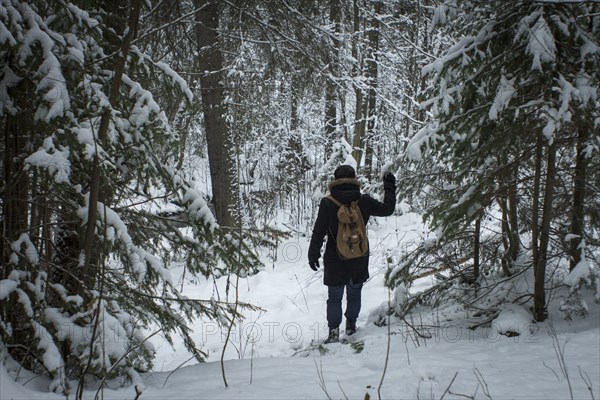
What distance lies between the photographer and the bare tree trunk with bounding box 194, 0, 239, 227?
A: 6890mm

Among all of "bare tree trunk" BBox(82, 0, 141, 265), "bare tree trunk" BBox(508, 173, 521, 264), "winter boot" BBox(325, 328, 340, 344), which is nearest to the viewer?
"bare tree trunk" BBox(82, 0, 141, 265)

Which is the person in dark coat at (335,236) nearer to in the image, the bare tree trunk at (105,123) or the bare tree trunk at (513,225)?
the bare tree trunk at (513,225)

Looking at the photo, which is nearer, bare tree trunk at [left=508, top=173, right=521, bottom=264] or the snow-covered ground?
the snow-covered ground

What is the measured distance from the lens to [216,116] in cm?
723

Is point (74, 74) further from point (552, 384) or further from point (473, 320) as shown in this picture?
point (473, 320)

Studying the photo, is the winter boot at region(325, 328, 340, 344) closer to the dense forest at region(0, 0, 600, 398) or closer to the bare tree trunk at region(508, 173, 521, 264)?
the dense forest at region(0, 0, 600, 398)

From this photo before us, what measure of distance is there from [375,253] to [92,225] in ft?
23.6

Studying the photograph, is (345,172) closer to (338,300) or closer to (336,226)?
(336,226)

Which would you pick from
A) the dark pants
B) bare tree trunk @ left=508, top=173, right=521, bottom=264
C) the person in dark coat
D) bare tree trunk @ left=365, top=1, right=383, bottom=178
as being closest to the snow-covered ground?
the dark pants

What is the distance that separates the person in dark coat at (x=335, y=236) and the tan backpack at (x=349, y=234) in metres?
0.09

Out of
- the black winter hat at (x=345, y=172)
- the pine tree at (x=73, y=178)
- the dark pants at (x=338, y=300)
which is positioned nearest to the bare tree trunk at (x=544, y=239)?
the dark pants at (x=338, y=300)

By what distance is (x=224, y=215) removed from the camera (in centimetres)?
775

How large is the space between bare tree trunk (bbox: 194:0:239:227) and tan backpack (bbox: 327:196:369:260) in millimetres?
3292

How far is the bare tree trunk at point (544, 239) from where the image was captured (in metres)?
3.60
